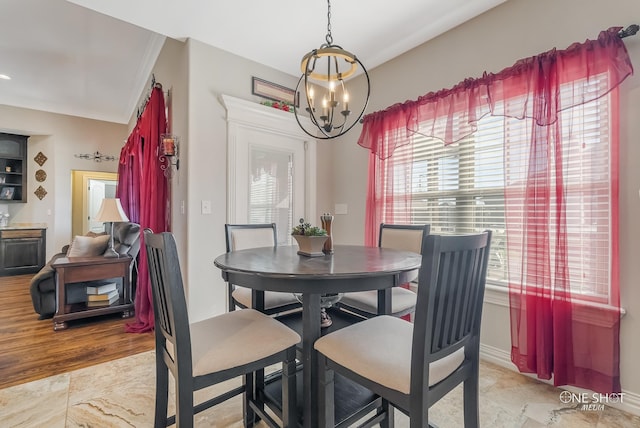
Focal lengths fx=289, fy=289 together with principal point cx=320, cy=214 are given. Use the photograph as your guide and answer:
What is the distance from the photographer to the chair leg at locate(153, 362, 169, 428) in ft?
4.03

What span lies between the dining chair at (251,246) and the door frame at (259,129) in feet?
1.92

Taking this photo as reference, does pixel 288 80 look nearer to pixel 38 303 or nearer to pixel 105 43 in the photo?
pixel 105 43

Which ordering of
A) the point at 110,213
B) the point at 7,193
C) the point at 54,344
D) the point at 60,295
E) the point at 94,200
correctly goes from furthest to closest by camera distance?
1. the point at 94,200
2. the point at 7,193
3. the point at 110,213
4. the point at 60,295
5. the point at 54,344

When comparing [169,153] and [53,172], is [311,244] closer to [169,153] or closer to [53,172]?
[169,153]

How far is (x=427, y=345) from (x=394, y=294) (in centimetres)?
107

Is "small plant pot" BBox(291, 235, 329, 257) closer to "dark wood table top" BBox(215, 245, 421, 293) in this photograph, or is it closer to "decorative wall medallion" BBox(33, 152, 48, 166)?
"dark wood table top" BBox(215, 245, 421, 293)

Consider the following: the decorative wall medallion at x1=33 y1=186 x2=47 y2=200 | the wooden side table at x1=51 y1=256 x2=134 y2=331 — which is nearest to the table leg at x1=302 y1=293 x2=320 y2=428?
the wooden side table at x1=51 y1=256 x2=134 y2=331

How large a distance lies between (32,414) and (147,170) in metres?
2.18

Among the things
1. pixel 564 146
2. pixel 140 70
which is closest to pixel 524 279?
pixel 564 146

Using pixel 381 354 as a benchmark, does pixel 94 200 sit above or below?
above

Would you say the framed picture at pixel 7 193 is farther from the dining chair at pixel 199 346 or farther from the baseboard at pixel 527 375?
the baseboard at pixel 527 375

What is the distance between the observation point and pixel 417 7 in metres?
2.23

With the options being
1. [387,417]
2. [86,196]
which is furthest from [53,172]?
[387,417]

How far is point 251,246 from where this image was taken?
2.26 metres
